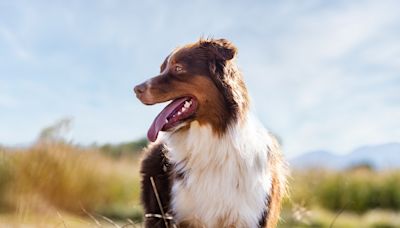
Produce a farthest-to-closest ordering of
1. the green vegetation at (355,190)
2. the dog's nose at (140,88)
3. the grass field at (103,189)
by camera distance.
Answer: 1. the green vegetation at (355,190)
2. the grass field at (103,189)
3. the dog's nose at (140,88)

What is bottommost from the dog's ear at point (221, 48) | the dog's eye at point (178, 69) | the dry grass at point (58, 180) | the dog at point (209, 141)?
the dry grass at point (58, 180)

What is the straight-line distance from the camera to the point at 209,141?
14.0ft

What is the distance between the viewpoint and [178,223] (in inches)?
168

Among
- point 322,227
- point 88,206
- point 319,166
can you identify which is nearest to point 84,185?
point 88,206

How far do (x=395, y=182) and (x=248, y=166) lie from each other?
1180 centimetres

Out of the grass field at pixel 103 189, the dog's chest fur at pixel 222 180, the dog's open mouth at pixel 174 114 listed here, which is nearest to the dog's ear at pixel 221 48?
the dog's open mouth at pixel 174 114

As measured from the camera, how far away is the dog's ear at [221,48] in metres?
4.25

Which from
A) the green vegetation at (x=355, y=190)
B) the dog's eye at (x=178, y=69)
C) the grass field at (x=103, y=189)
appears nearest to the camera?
the dog's eye at (x=178, y=69)

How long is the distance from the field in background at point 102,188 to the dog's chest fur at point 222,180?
4.12 meters

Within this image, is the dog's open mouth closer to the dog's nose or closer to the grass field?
the dog's nose

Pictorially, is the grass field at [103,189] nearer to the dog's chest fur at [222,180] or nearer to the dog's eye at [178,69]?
the dog's chest fur at [222,180]

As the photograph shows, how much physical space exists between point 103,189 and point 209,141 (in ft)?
26.8

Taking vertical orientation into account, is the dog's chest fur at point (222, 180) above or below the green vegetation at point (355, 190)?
above

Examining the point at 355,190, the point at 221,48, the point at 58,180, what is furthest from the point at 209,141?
the point at 355,190
